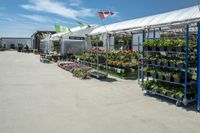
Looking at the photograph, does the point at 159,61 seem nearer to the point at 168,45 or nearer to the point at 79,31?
Result: the point at 168,45

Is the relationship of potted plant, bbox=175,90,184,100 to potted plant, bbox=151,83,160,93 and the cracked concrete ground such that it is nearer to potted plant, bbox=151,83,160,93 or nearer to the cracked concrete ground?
the cracked concrete ground

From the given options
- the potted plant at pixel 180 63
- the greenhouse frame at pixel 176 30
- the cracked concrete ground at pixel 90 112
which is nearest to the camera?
the cracked concrete ground at pixel 90 112

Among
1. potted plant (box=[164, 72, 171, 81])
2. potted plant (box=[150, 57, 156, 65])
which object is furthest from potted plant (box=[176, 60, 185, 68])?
potted plant (box=[150, 57, 156, 65])

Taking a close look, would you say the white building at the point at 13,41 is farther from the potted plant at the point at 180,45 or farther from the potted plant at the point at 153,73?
the potted plant at the point at 180,45

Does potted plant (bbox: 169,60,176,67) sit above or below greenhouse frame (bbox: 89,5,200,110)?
below

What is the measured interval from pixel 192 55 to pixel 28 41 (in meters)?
68.3

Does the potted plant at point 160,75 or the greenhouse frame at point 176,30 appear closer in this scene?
the greenhouse frame at point 176,30

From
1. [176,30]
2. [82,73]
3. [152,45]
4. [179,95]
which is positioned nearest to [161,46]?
[152,45]

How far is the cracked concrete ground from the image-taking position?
169 inches

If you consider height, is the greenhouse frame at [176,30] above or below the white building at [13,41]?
below

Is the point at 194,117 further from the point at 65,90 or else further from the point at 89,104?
the point at 65,90

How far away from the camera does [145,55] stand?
25.0ft

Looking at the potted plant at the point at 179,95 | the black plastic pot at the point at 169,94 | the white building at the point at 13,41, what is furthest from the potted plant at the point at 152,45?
the white building at the point at 13,41

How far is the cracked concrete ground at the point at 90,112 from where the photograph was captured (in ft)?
14.1
